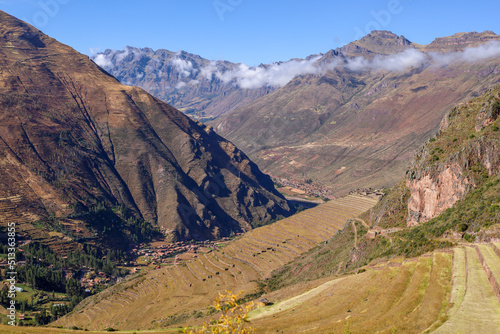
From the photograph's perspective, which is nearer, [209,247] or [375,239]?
[375,239]

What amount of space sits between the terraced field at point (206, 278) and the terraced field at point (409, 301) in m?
38.0

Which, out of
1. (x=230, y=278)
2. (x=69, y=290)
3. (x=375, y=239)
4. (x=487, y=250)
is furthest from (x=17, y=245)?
(x=487, y=250)

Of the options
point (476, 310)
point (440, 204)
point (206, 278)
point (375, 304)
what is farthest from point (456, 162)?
point (206, 278)

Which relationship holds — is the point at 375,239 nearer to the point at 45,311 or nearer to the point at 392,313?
the point at 392,313

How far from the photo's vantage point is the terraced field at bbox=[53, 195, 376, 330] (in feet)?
327

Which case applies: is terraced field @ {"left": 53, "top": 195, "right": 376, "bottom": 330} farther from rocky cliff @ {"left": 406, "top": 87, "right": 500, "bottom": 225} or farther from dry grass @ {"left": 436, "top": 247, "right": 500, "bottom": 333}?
dry grass @ {"left": 436, "top": 247, "right": 500, "bottom": 333}

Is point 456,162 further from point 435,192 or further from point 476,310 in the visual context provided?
point 476,310

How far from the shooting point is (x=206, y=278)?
119 metres

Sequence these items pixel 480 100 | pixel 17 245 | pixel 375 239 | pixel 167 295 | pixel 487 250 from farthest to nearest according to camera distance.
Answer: pixel 17 245 < pixel 167 295 < pixel 480 100 < pixel 375 239 < pixel 487 250

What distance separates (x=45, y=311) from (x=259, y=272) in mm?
72822

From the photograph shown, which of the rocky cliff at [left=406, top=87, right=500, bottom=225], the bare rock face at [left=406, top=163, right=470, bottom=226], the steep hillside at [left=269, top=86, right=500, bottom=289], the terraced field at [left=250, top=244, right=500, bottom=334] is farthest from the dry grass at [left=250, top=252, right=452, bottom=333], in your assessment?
the rocky cliff at [left=406, top=87, right=500, bottom=225]

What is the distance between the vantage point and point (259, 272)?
11538 centimetres

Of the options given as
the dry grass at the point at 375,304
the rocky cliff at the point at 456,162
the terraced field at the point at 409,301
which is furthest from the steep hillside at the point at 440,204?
the dry grass at the point at 375,304

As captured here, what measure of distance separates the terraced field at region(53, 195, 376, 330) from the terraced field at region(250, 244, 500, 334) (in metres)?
38.0
